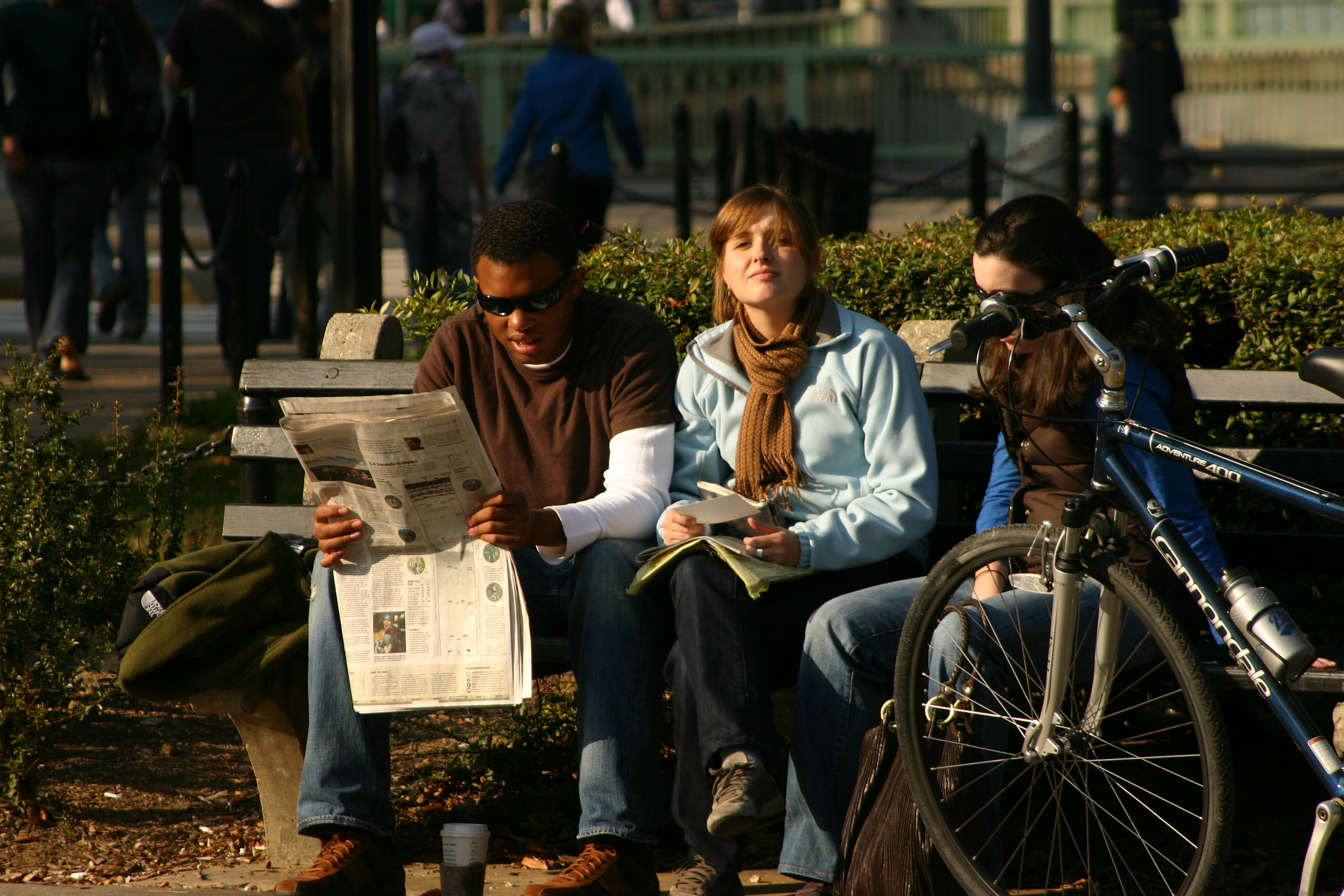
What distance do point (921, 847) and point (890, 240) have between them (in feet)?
6.67

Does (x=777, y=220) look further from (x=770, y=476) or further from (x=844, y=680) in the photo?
(x=844, y=680)

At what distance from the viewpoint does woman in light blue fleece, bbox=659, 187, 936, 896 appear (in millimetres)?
3174

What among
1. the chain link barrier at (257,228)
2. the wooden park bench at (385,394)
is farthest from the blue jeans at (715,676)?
the chain link barrier at (257,228)

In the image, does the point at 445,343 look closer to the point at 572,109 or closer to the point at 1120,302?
the point at 1120,302

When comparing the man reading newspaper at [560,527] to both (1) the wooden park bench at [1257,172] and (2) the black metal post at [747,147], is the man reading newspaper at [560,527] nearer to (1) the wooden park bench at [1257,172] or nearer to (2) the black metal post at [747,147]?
(1) the wooden park bench at [1257,172]

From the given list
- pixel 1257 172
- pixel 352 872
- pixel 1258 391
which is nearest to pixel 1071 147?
pixel 1258 391

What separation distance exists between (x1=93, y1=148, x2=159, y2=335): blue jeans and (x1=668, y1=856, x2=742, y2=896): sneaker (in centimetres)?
645

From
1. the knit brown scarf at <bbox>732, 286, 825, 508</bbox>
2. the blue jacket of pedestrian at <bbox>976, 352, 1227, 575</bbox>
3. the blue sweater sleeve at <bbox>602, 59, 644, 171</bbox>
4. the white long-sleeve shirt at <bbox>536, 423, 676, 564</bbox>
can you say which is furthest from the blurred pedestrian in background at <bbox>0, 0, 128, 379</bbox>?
the blue jacket of pedestrian at <bbox>976, 352, 1227, 575</bbox>

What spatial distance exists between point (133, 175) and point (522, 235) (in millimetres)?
6044

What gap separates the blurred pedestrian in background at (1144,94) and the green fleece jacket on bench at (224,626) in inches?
318

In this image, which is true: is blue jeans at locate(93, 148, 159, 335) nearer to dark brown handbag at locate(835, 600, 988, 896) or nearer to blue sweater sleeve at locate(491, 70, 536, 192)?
blue sweater sleeve at locate(491, 70, 536, 192)

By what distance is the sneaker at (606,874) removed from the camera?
3.15 m

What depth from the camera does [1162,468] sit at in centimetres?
309

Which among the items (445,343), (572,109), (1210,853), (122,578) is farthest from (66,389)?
(1210,853)
